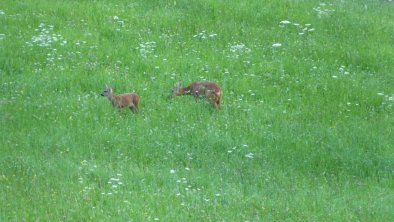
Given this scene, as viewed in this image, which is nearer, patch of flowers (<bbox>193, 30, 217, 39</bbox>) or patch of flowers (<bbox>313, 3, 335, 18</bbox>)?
patch of flowers (<bbox>193, 30, 217, 39</bbox>)

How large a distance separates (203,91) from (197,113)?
1.65 feet

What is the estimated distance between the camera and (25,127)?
15.2m

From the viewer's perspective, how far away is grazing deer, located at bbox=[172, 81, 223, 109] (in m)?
16.8

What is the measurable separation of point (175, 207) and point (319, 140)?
472cm

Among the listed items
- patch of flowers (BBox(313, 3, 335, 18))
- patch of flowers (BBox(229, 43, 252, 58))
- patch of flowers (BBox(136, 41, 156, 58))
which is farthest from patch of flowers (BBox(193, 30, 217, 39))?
patch of flowers (BBox(313, 3, 335, 18))

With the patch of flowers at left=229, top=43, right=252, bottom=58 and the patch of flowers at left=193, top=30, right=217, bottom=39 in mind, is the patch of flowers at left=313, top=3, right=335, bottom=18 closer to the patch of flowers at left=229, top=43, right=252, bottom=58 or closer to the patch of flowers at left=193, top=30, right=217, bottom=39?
the patch of flowers at left=229, top=43, right=252, bottom=58

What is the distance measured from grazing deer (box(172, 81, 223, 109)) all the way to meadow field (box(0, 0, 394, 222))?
8.2 inches

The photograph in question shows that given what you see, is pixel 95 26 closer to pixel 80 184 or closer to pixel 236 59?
pixel 236 59

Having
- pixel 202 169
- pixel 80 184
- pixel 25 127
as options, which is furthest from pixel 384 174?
pixel 25 127

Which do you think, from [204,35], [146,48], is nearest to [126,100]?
[146,48]

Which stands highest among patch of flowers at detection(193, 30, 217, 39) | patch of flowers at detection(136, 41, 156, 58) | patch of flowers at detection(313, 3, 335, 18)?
patch of flowers at detection(136, 41, 156, 58)

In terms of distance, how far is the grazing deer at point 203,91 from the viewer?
1677cm

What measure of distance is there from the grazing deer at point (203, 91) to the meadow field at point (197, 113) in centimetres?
21

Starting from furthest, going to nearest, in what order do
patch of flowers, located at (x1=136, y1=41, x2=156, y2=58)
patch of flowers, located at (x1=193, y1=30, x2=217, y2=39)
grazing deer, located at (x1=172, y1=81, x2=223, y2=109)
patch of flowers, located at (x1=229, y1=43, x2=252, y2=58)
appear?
patch of flowers, located at (x1=193, y1=30, x2=217, y2=39) → patch of flowers, located at (x1=229, y1=43, x2=252, y2=58) → patch of flowers, located at (x1=136, y1=41, x2=156, y2=58) → grazing deer, located at (x1=172, y1=81, x2=223, y2=109)
